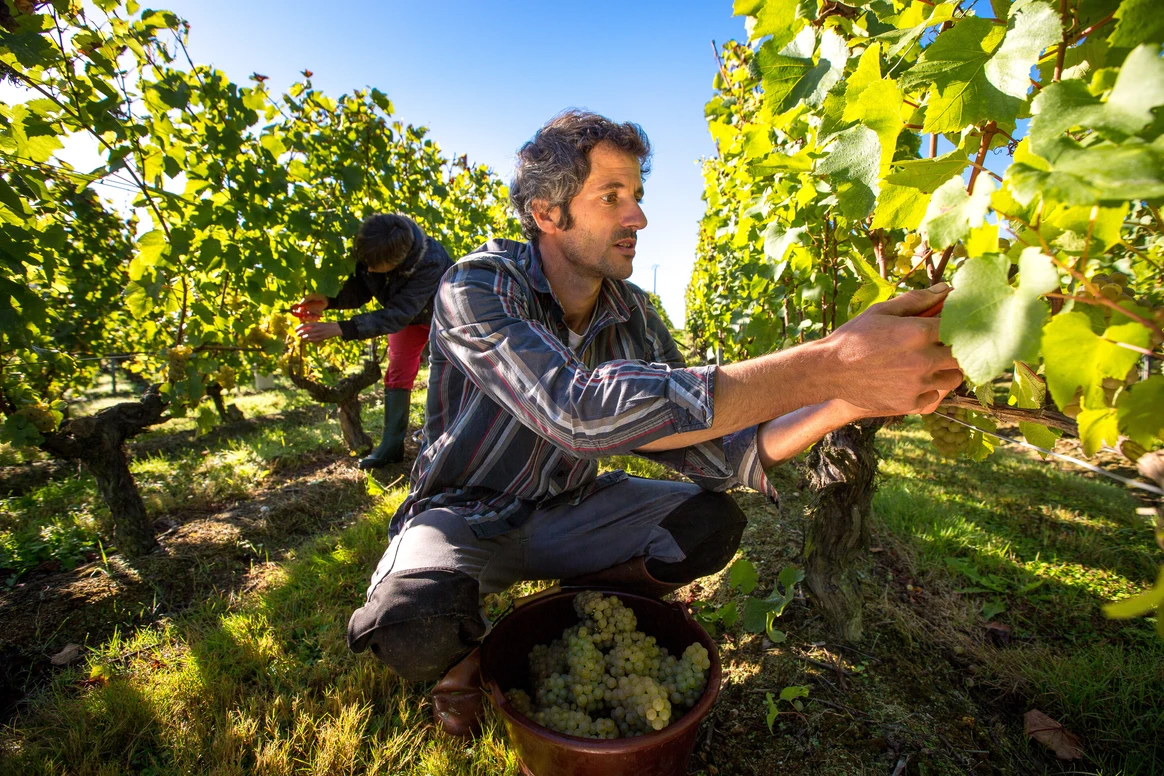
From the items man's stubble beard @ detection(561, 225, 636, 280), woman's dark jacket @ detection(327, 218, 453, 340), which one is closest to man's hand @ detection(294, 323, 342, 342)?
woman's dark jacket @ detection(327, 218, 453, 340)

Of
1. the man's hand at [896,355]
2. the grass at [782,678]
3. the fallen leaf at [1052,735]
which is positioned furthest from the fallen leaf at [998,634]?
the man's hand at [896,355]

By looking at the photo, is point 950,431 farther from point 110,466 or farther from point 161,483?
point 161,483

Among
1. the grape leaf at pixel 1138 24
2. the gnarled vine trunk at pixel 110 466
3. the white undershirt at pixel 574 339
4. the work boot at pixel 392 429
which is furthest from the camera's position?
the work boot at pixel 392 429

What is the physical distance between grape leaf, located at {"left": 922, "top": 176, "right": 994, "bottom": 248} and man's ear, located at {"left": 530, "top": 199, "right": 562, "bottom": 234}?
133 cm

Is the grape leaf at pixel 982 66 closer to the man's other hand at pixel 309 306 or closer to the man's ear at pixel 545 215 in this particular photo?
the man's ear at pixel 545 215

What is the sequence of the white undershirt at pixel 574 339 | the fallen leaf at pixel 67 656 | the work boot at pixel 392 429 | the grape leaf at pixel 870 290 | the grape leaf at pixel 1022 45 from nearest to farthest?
the grape leaf at pixel 1022 45, the grape leaf at pixel 870 290, the white undershirt at pixel 574 339, the fallen leaf at pixel 67 656, the work boot at pixel 392 429

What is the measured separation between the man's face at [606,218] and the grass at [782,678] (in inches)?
55.1

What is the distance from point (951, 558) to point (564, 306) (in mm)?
2120

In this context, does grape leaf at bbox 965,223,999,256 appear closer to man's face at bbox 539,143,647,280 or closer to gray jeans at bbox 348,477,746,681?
man's face at bbox 539,143,647,280

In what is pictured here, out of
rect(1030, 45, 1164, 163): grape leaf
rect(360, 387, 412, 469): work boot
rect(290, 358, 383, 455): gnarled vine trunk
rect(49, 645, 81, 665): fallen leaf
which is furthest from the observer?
rect(290, 358, 383, 455): gnarled vine trunk

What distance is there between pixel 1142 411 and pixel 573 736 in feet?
4.07

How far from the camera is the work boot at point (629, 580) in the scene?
1853mm

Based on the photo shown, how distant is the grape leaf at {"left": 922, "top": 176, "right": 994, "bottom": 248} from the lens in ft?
2.14

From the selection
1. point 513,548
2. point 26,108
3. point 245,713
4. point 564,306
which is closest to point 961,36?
point 564,306
